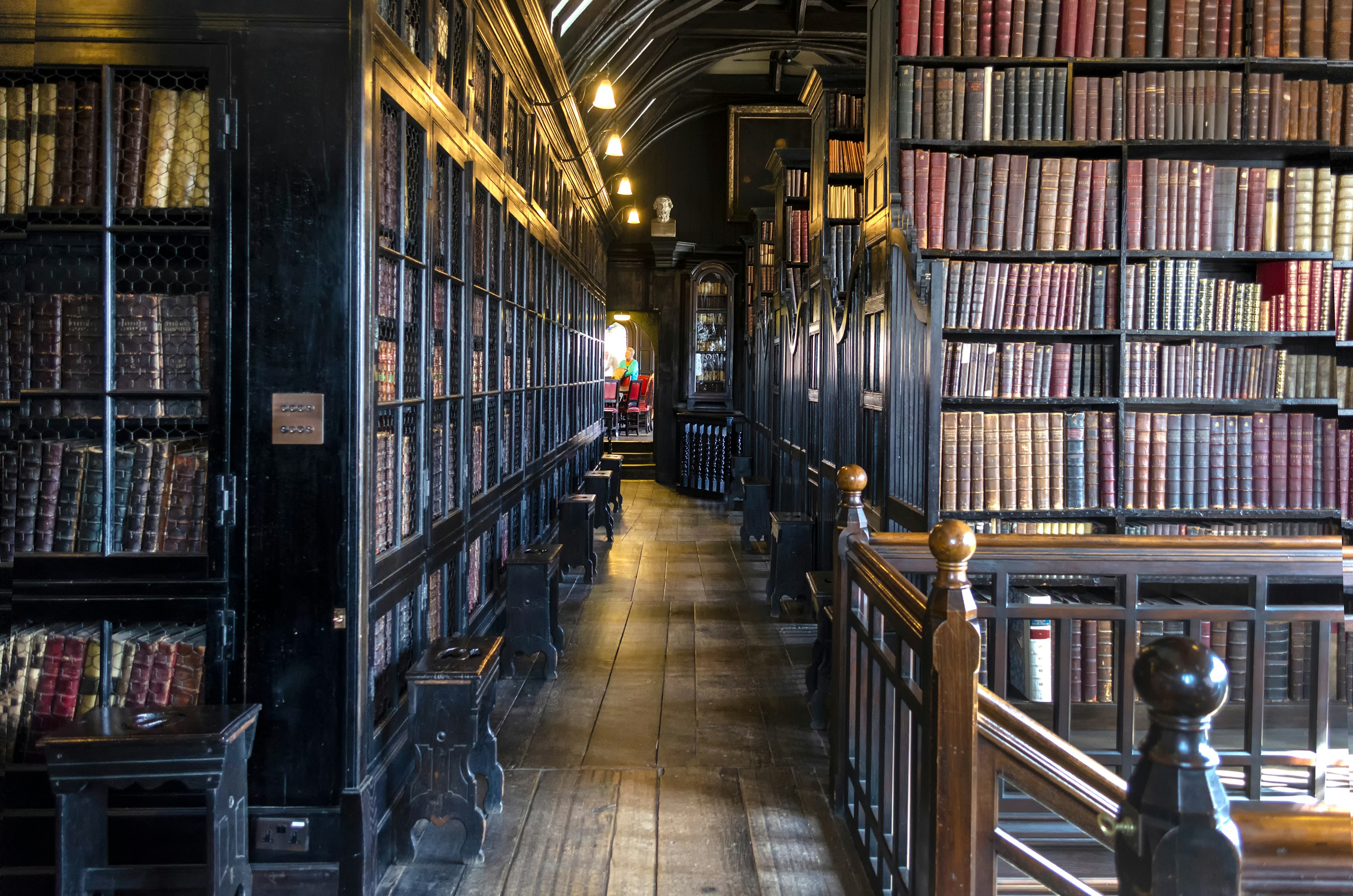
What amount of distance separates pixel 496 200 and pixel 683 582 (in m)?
3.12

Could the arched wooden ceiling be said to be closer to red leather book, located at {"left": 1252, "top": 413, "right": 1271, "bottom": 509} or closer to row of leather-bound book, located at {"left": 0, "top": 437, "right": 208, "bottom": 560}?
row of leather-bound book, located at {"left": 0, "top": 437, "right": 208, "bottom": 560}

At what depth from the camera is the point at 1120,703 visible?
253 centimetres

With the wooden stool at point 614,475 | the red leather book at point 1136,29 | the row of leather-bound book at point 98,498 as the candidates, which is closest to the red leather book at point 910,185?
the red leather book at point 1136,29

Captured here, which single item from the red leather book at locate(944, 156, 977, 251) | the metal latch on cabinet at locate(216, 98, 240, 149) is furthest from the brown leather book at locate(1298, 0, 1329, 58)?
the metal latch on cabinet at locate(216, 98, 240, 149)

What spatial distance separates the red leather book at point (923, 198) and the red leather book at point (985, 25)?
476 mm

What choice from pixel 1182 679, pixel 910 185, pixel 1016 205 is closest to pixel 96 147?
pixel 1182 679

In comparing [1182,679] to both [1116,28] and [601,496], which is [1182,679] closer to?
[1116,28]

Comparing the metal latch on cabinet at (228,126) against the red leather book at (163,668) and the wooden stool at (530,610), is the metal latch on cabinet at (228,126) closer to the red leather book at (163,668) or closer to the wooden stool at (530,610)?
the red leather book at (163,668)

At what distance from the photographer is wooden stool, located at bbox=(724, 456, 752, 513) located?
1081cm

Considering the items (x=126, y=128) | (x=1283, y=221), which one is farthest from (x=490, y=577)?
(x=1283, y=221)

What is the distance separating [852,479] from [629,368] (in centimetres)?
1385

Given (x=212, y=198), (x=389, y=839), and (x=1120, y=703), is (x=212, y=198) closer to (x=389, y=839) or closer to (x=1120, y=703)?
(x=389, y=839)

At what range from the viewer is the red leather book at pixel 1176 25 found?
149 inches

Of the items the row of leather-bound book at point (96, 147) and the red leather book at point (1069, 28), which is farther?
the red leather book at point (1069, 28)
